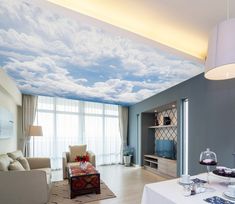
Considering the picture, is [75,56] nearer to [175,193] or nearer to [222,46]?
[222,46]

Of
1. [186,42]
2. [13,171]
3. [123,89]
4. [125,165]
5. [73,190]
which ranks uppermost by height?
[186,42]

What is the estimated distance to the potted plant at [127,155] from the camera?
6.97 m

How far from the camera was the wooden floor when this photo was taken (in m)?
3.57

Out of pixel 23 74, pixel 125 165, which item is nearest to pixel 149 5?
pixel 23 74

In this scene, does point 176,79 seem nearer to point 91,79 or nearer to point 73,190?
point 91,79

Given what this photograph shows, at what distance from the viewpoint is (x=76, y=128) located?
6723 mm

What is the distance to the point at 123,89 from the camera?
5133 mm

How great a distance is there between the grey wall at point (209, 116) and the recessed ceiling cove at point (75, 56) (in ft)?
1.08

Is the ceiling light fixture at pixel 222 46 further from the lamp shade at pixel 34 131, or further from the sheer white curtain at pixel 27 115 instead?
the sheer white curtain at pixel 27 115

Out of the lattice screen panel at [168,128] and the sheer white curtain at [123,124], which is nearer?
the lattice screen panel at [168,128]

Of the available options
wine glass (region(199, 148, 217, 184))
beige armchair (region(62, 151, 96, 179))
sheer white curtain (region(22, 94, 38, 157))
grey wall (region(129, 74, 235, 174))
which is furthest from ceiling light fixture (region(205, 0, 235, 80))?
sheer white curtain (region(22, 94, 38, 157))

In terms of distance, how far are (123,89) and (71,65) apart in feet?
6.48

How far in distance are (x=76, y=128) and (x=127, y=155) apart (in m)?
2.19

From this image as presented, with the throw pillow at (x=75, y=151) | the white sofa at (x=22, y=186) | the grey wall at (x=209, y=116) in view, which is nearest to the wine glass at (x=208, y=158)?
the grey wall at (x=209, y=116)
